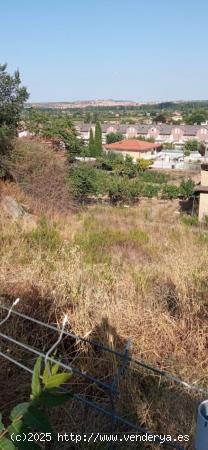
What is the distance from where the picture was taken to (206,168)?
840 inches

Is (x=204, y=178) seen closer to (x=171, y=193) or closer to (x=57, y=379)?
(x=171, y=193)

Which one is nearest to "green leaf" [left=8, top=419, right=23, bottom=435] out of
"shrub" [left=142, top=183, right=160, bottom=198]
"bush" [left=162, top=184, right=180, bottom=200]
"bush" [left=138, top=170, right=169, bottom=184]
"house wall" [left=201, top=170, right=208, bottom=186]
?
"house wall" [left=201, top=170, right=208, bottom=186]

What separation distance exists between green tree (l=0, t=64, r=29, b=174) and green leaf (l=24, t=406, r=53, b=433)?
992cm

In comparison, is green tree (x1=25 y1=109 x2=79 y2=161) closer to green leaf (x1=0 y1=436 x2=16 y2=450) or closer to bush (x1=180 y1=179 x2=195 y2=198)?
bush (x1=180 y1=179 x2=195 y2=198)

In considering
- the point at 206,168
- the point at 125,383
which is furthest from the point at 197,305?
the point at 206,168

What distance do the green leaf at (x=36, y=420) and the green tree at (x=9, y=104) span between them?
992 centimetres

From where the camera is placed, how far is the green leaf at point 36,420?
999 millimetres

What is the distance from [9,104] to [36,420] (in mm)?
10443

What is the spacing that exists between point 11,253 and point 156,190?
102 feet

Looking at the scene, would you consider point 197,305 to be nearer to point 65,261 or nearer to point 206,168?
point 65,261

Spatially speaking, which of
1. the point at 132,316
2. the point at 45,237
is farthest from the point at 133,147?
the point at 132,316

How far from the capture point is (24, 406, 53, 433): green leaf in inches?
39.3

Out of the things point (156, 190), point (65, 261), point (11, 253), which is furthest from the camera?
point (156, 190)

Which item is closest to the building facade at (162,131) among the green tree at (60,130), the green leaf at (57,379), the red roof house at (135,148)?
the red roof house at (135,148)
